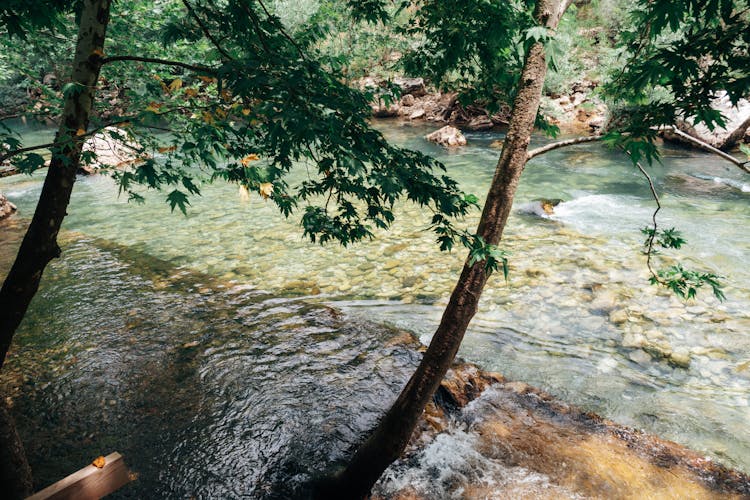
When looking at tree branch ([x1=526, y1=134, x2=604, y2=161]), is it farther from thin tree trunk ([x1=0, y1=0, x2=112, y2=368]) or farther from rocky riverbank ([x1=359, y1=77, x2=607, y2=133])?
rocky riverbank ([x1=359, y1=77, x2=607, y2=133])

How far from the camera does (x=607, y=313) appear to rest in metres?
6.99

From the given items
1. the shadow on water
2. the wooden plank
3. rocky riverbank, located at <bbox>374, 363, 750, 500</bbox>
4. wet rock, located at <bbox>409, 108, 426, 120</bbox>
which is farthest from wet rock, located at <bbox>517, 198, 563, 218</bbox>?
wet rock, located at <bbox>409, 108, 426, 120</bbox>

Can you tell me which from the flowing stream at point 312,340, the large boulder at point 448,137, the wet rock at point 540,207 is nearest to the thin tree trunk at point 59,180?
the flowing stream at point 312,340

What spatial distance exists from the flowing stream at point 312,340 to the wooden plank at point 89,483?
194cm

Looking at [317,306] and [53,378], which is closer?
[53,378]

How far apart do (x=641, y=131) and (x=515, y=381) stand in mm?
3737

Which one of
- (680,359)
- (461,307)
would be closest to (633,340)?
(680,359)

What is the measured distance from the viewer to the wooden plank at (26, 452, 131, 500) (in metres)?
2.08

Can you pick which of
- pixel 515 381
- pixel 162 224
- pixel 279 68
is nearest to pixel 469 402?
pixel 515 381

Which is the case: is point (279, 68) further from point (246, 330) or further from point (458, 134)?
point (458, 134)

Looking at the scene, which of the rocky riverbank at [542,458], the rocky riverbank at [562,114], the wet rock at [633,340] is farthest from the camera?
the rocky riverbank at [562,114]

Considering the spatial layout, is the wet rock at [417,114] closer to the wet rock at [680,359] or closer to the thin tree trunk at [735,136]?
the thin tree trunk at [735,136]

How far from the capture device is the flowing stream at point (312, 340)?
4438mm

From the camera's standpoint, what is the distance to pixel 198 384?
5309mm
